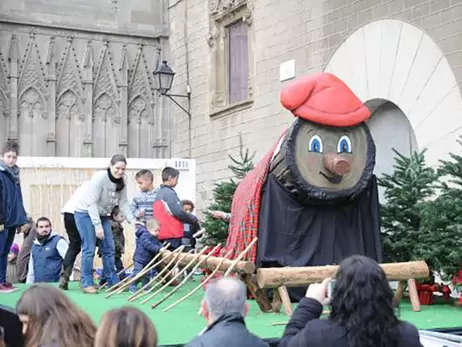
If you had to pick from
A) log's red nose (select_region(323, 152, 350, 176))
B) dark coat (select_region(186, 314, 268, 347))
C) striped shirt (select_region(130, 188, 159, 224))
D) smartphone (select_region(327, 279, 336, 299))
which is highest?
log's red nose (select_region(323, 152, 350, 176))

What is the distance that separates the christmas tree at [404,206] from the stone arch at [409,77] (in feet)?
5.96

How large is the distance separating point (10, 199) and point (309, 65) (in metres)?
5.92

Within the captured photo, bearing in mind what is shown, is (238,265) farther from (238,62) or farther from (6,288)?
(238,62)

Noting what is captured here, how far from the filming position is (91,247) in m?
8.45

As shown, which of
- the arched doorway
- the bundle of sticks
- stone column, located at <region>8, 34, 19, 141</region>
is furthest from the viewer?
stone column, located at <region>8, 34, 19, 141</region>

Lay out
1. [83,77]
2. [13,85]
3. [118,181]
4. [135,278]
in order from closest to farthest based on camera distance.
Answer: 1. [135,278]
2. [118,181]
3. [13,85]
4. [83,77]

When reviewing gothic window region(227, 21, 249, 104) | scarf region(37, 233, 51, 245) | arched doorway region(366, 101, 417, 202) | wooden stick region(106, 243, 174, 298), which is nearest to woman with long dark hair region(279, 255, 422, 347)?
wooden stick region(106, 243, 174, 298)

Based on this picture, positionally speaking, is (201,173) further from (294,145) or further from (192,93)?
(294,145)

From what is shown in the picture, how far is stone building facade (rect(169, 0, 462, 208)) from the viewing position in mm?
9930

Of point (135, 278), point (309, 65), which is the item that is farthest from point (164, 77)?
point (135, 278)

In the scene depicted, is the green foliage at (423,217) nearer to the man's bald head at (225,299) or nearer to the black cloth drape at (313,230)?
the black cloth drape at (313,230)

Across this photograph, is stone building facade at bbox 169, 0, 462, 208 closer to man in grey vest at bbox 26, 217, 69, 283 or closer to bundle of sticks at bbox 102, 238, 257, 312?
bundle of sticks at bbox 102, 238, 257, 312

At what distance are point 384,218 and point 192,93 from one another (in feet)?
28.9

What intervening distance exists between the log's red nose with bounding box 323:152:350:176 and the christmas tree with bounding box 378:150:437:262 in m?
1.14
